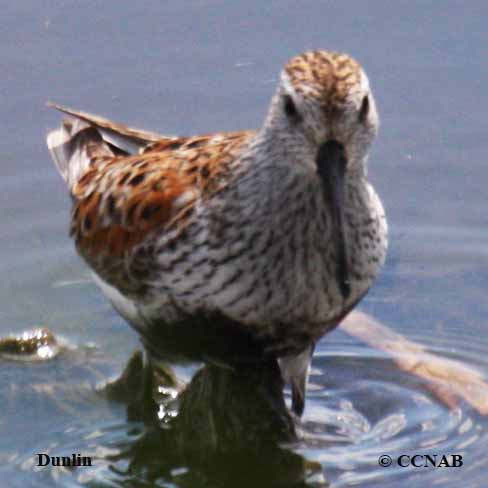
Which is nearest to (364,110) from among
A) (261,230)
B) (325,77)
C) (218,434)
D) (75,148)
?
(325,77)

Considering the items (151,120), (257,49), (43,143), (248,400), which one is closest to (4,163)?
(43,143)

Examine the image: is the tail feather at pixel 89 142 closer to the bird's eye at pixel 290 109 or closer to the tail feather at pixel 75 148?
the tail feather at pixel 75 148

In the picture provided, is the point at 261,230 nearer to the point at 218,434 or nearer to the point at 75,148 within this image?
the point at 218,434

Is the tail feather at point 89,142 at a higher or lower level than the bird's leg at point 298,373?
higher

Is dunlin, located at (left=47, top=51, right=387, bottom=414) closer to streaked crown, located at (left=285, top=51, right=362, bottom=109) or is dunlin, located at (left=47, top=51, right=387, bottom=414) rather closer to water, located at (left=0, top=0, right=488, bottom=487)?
streaked crown, located at (left=285, top=51, right=362, bottom=109)

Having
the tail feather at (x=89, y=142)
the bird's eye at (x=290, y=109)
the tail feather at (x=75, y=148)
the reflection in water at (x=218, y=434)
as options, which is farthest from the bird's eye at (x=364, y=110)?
the tail feather at (x=75, y=148)

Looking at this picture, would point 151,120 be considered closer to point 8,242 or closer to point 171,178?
point 8,242

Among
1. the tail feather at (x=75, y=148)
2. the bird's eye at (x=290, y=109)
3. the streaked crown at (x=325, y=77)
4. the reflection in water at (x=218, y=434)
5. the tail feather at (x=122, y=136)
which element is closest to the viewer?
the streaked crown at (x=325, y=77)
